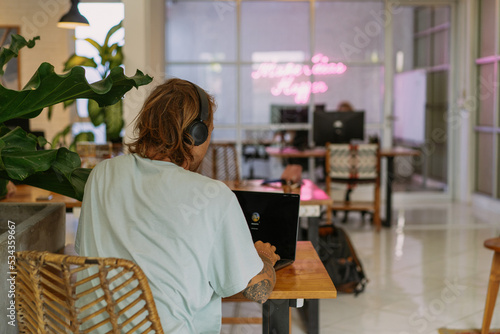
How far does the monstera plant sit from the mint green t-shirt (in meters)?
0.34

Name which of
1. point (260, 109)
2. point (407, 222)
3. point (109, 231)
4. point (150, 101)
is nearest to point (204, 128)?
point (150, 101)

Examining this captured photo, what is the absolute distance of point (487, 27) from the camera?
7.19 m

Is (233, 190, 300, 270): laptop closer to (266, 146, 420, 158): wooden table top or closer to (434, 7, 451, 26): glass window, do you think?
(266, 146, 420, 158): wooden table top

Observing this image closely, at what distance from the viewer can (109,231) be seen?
141cm

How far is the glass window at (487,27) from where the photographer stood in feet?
23.0

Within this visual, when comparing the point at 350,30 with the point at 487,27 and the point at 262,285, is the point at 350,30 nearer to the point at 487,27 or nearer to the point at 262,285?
the point at 487,27

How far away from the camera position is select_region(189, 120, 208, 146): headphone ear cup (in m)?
1.45

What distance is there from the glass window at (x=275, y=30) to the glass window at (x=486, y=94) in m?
2.14

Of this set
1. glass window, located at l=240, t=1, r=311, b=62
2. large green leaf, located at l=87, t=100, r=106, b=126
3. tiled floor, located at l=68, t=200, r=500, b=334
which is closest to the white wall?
large green leaf, located at l=87, t=100, r=106, b=126

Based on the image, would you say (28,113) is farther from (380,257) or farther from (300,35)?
(300,35)

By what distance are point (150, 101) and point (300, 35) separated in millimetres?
6453

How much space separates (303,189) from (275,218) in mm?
1715

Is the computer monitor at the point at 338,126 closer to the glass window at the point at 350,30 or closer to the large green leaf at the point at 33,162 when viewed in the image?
the glass window at the point at 350,30

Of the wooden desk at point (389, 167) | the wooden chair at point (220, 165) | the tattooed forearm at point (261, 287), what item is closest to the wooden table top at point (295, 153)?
the wooden desk at point (389, 167)
